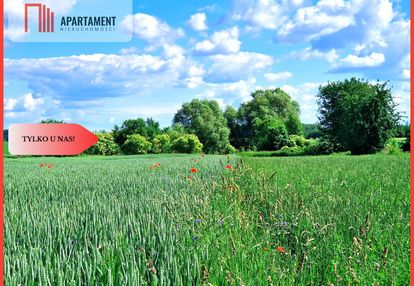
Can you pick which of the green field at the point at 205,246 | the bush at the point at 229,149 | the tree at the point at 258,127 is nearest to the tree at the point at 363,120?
the tree at the point at 258,127

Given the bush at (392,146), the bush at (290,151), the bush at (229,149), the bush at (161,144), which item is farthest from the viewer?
the bush at (392,146)

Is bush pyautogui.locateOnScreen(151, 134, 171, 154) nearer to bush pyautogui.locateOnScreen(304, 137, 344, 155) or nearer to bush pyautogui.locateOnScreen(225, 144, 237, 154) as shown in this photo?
bush pyautogui.locateOnScreen(225, 144, 237, 154)

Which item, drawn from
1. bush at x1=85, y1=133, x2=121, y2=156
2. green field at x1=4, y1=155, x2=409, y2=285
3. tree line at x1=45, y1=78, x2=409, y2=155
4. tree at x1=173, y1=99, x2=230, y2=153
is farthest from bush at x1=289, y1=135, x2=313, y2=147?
green field at x1=4, y1=155, x2=409, y2=285

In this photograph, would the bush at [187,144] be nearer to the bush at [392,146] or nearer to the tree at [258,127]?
the tree at [258,127]

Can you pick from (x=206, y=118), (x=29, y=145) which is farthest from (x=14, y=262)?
(x=206, y=118)

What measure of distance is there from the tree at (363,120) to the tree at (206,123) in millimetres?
14734

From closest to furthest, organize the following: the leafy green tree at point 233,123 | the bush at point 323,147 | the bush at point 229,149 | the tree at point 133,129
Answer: the tree at point 133,129
the bush at point 229,149
the leafy green tree at point 233,123
the bush at point 323,147

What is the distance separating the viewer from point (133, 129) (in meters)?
21.6

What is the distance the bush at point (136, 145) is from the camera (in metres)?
21.6

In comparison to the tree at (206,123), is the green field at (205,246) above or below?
below

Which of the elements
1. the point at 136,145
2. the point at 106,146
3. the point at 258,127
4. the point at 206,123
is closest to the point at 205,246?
the point at 206,123

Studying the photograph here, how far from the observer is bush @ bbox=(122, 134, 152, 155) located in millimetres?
21641

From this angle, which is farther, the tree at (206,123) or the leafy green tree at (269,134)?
the leafy green tree at (269,134)

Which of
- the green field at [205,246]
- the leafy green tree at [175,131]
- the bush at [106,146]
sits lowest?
the green field at [205,246]
